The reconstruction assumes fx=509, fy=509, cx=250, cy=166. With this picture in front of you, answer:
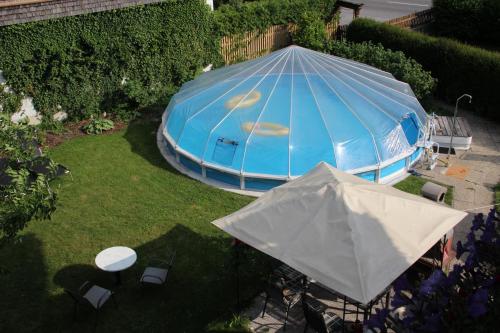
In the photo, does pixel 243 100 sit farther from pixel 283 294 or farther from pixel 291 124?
pixel 283 294

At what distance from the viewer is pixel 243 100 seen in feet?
52.0

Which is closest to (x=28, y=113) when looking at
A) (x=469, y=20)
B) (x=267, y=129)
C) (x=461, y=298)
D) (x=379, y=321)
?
(x=267, y=129)

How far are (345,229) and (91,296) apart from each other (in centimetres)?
538

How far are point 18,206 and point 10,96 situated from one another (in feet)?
38.9

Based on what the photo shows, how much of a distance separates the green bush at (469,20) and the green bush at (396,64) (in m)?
8.44

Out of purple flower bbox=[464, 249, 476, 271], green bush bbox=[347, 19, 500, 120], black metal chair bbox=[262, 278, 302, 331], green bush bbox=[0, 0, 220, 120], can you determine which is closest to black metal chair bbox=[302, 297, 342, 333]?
black metal chair bbox=[262, 278, 302, 331]

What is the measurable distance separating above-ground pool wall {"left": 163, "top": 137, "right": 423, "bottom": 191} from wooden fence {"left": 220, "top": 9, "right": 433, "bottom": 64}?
29.9 feet

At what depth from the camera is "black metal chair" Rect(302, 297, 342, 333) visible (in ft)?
29.2

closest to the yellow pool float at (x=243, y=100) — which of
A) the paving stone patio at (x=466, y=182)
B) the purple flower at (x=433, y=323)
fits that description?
the paving stone patio at (x=466, y=182)

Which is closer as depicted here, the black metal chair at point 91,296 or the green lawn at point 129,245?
the black metal chair at point 91,296

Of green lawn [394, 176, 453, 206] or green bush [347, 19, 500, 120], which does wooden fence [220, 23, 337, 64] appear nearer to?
green bush [347, 19, 500, 120]

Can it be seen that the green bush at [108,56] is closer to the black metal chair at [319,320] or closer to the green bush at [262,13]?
the green bush at [262,13]

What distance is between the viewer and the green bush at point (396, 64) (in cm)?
1944

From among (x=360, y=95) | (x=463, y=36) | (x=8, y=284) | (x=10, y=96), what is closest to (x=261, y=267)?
(x=8, y=284)
